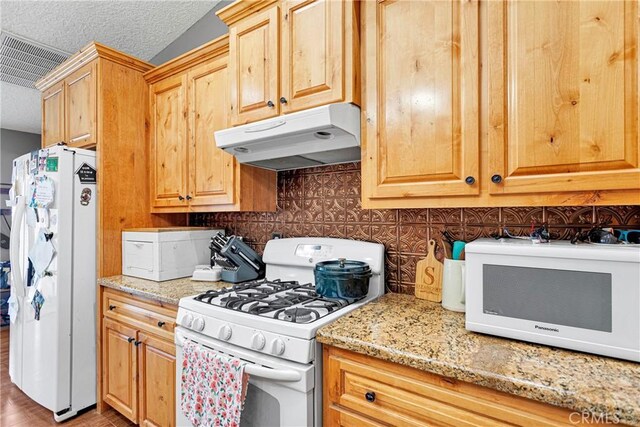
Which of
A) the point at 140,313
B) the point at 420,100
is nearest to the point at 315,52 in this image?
the point at 420,100

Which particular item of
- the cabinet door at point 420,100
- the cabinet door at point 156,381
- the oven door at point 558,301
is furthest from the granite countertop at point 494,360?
the cabinet door at point 156,381

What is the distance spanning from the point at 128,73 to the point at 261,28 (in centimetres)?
126

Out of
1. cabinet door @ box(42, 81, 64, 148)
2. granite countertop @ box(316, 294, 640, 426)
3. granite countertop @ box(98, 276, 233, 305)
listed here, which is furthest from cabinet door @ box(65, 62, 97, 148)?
granite countertop @ box(316, 294, 640, 426)

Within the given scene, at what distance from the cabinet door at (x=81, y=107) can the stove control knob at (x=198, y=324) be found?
5.22 feet

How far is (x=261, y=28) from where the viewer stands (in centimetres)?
168

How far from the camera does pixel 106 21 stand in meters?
2.47

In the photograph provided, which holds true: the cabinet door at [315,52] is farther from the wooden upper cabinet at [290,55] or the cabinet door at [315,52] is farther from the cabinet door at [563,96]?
the cabinet door at [563,96]

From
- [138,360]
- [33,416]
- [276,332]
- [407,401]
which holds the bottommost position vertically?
[33,416]

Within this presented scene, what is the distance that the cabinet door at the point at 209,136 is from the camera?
1979mm

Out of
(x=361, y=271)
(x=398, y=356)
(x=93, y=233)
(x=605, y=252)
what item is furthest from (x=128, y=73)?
(x=605, y=252)

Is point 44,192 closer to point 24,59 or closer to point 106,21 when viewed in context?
point 106,21

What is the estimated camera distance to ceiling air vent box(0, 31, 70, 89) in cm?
256

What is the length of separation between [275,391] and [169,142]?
70.8 inches

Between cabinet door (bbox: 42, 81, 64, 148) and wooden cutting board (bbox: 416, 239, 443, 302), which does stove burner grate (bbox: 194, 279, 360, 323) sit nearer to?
wooden cutting board (bbox: 416, 239, 443, 302)
